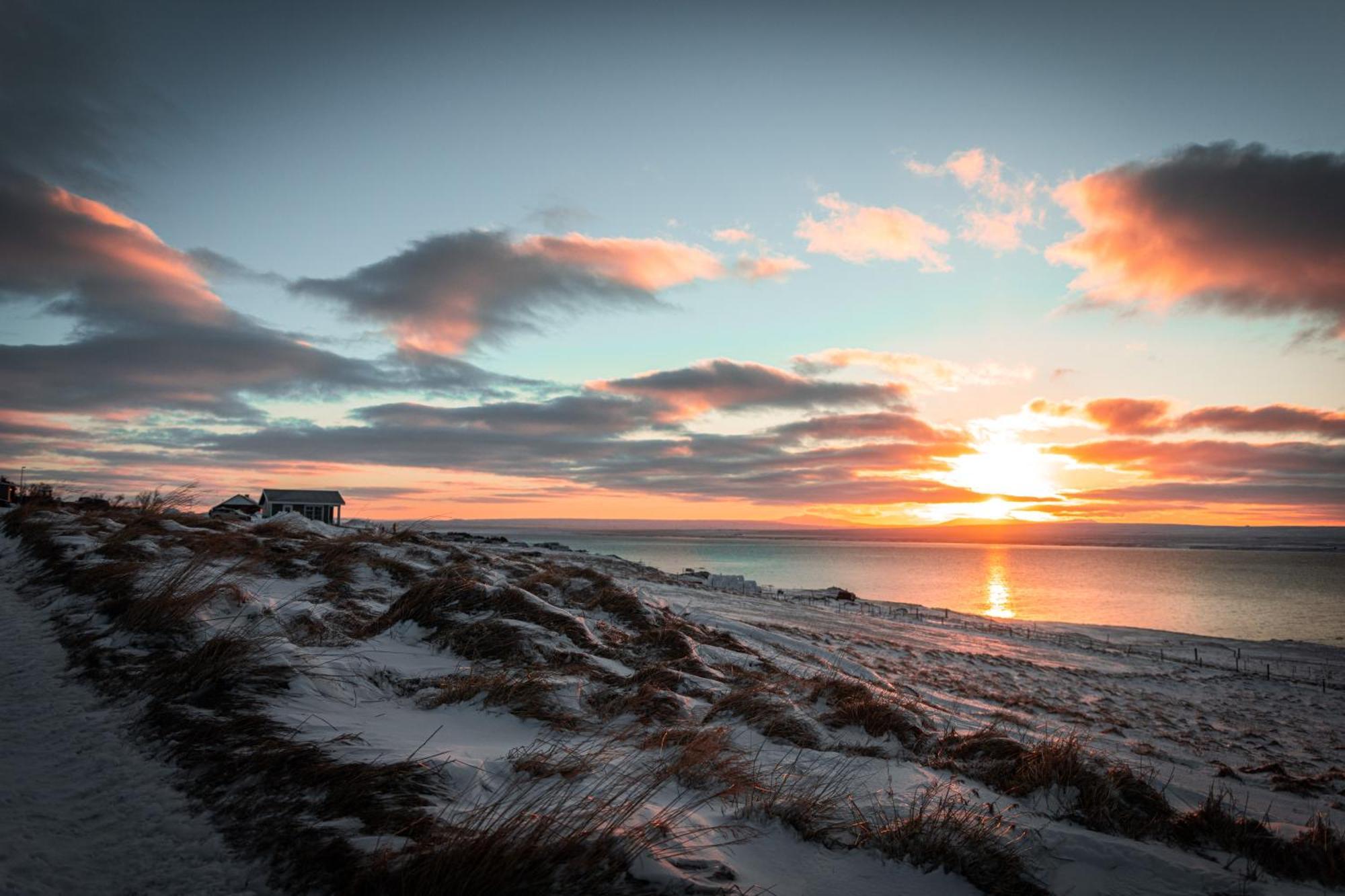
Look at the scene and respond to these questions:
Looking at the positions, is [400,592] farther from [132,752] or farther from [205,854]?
[205,854]

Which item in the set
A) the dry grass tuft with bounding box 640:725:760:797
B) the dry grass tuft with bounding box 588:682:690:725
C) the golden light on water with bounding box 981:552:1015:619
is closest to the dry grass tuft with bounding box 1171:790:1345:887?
the dry grass tuft with bounding box 640:725:760:797

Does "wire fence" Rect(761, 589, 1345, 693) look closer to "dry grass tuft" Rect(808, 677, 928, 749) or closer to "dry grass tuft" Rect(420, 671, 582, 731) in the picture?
"dry grass tuft" Rect(808, 677, 928, 749)

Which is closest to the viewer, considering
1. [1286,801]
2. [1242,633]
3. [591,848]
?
[591,848]

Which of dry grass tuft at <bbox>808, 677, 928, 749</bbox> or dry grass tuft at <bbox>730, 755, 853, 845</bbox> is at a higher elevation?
dry grass tuft at <bbox>730, 755, 853, 845</bbox>

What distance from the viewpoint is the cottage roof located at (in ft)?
202

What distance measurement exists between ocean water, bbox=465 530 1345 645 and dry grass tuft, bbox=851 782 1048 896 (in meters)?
56.1

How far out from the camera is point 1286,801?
9.40 m

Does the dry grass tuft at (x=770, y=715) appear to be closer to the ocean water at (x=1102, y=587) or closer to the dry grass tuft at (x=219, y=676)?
the dry grass tuft at (x=219, y=676)

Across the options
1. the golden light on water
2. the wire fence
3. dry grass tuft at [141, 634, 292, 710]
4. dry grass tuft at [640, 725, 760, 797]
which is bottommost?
the golden light on water

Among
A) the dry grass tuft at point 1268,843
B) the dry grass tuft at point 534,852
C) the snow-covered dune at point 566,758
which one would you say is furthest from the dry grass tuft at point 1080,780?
the dry grass tuft at point 534,852

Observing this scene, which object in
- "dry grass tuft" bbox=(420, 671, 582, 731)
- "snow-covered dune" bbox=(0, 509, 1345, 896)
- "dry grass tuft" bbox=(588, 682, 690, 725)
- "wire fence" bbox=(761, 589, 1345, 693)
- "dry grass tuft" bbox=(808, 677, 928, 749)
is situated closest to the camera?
"snow-covered dune" bbox=(0, 509, 1345, 896)

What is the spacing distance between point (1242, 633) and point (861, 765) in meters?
60.3

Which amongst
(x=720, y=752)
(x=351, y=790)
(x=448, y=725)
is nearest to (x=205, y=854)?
(x=351, y=790)

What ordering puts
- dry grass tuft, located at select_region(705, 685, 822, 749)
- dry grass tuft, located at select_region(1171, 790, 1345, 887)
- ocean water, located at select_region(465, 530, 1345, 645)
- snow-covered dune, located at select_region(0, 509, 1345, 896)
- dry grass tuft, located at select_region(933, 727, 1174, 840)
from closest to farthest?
snow-covered dune, located at select_region(0, 509, 1345, 896)
dry grass tuft, located at select_region(1171, 790, 1345, 887)
dry grass tuft, located at select_region(933, 727, 1174, 840)
dry grass tuft, located at select_region(705, 685, 822, 749)
ocean water, located at select_region(465, 530, 1345, 645)
